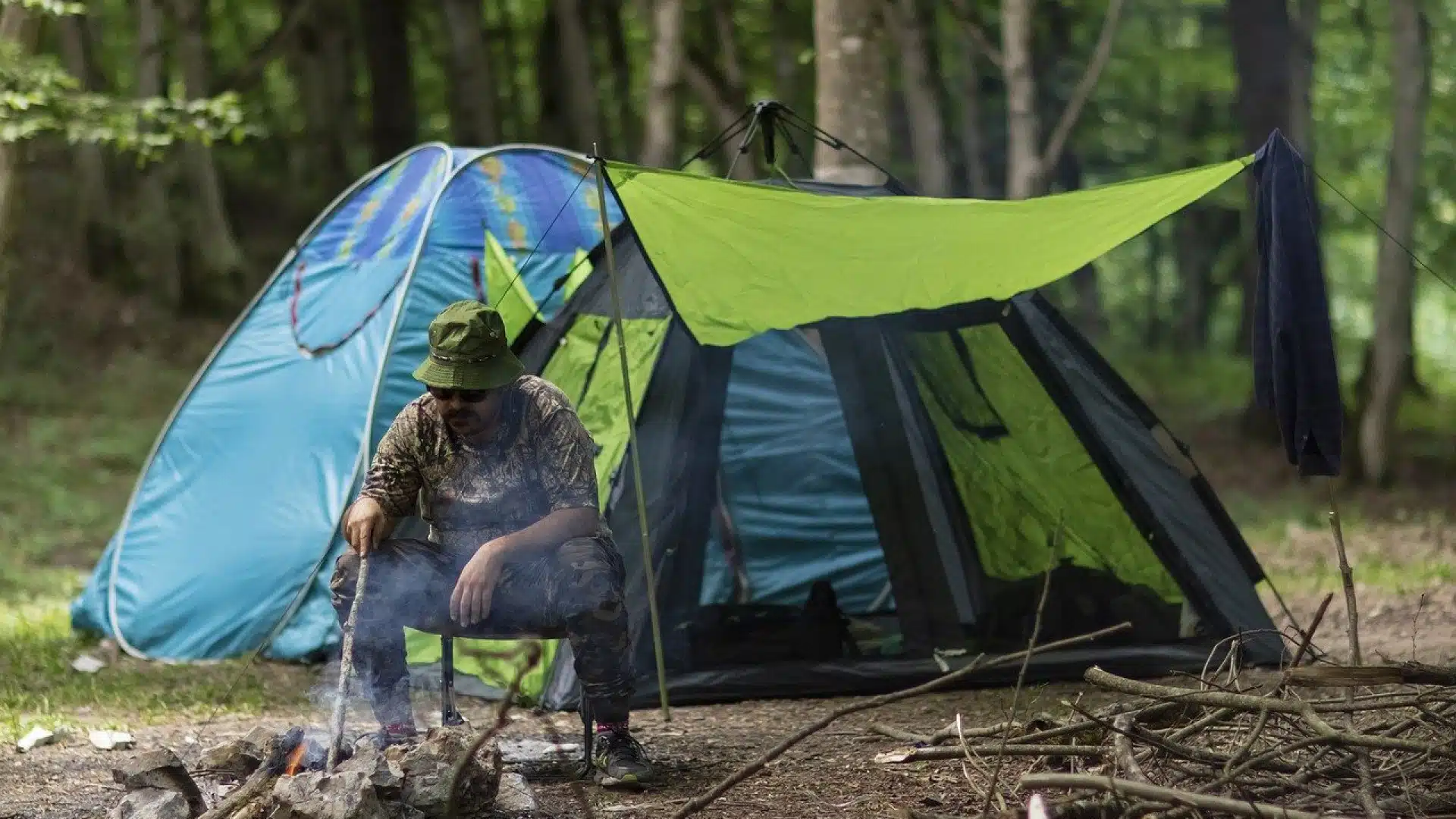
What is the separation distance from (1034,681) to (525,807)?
263cm

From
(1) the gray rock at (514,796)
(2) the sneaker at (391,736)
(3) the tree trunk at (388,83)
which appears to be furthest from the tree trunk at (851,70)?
(3) the tree trunk at (388,83)

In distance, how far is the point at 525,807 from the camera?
13.5 feet

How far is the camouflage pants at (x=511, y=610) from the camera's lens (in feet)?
14.4

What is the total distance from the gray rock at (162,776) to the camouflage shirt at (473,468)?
0.96m

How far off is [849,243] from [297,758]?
2.43 m

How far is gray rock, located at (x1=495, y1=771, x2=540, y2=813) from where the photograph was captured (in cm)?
411

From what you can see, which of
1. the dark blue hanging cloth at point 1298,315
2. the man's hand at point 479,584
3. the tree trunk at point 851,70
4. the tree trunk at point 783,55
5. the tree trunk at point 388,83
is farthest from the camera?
the tree trunk at point 388,83

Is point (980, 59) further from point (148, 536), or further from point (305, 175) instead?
point (148, 536)

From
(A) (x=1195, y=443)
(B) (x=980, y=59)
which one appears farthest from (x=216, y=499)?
(B) (x=980, y=59)

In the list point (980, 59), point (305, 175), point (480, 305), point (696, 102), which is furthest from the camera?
point (696, 102)

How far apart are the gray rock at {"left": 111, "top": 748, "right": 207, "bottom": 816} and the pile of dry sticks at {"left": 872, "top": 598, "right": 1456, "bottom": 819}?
5.28 ft

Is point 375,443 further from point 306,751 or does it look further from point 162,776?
point 162,776

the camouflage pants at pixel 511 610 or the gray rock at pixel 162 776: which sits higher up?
the camouflage pants at pixel 511 610

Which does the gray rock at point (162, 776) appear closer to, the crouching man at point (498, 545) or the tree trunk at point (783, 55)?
the crouching man at point (498, 545)
